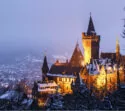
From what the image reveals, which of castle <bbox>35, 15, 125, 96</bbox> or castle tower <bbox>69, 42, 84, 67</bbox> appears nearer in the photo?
castle <bbox>35, 15, 125, 96</bbox>

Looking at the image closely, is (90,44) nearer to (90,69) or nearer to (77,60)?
(77,60)

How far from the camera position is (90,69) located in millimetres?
60031

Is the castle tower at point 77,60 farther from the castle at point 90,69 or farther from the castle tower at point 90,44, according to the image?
the castle tower at point 90,44

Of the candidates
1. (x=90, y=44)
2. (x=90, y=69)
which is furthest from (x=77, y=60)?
(x=90, y=69)

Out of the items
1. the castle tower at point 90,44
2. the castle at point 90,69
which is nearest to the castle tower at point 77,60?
the castle at point 90,69

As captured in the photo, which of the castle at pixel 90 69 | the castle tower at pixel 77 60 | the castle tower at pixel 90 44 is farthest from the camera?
the castle tower at pixel 90 44

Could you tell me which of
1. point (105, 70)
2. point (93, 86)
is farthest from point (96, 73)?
point (93, 86)

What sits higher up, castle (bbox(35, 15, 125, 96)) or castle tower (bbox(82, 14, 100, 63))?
castle tower (bbox(82, 14, 100, 63))

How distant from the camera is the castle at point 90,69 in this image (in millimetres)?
57475

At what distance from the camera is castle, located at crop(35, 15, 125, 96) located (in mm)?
57475

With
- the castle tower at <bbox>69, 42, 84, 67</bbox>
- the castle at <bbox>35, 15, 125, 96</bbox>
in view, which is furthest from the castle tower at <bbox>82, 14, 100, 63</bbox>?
the castle tower at <bbox>69, 42, 84, 67</bbox>

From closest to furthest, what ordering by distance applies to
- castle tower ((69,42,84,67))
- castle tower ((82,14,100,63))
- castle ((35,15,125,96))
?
1. castle ((35,15,125,96))
2. castle tower ((69,42,84,67))
3. castle tower ((82,14,100,63))

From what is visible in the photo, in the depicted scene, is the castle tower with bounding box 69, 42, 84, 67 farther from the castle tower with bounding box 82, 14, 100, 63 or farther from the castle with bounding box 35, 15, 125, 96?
the castle tower with bounding box 82, 14, 100, 63

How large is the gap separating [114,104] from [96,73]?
29.4m
